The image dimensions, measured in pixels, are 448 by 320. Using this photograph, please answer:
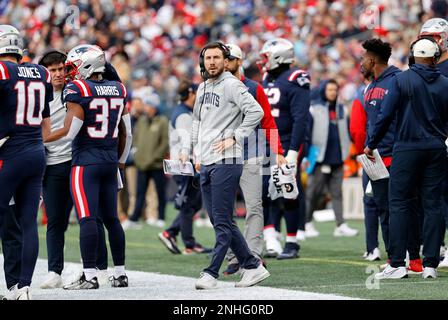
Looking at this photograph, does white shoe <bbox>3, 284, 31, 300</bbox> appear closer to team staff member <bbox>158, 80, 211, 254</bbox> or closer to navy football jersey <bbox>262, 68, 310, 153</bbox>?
navy football jersey <bbox>262, 68, 310, 153</bbox>

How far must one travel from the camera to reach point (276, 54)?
11875 mm

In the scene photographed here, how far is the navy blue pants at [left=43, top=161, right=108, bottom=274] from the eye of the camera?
9727 millimetres

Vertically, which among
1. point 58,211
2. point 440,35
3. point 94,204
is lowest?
point 58,211

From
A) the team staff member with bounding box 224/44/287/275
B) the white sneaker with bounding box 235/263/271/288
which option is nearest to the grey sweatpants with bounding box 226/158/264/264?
the team staff member with bounding box 224/44/287/275

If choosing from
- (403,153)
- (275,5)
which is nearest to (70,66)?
(403,153)

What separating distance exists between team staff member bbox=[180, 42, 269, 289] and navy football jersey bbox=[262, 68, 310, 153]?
100 inches

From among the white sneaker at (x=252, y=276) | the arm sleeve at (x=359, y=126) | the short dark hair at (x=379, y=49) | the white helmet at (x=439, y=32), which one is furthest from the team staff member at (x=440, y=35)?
the white sneaker at (x=252, y=276)

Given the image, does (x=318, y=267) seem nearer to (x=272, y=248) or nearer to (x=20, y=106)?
(x=272, y=248)

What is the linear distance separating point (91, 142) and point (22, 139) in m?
1.04

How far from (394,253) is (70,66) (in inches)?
130

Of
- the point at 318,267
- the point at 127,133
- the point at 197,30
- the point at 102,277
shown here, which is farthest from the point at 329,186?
the point at 197,30

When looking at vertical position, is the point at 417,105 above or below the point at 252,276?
above

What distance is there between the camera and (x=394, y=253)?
966 centimetres
